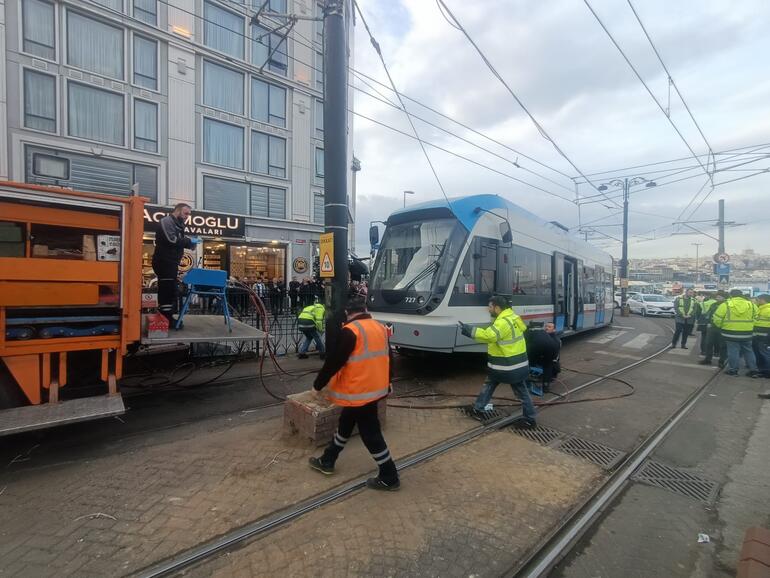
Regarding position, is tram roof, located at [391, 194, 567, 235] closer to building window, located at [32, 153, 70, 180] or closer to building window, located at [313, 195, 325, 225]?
building window, located at [32, 153, 70, 180]

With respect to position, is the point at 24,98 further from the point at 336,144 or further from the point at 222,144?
the point at 336,144

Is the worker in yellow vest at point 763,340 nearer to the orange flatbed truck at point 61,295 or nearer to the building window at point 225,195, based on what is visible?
the orange flatbed truck at point 61,295

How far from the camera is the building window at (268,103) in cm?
2175

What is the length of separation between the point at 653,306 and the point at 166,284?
1114 inches

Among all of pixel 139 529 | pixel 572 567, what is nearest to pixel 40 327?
pixel 139 529

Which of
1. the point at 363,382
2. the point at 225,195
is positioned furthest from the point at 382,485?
the point at 225,195

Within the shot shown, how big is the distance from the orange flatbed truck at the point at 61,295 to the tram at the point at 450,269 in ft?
13.2

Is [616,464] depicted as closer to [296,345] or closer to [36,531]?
[36,531]

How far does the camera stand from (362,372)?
3.49 meters

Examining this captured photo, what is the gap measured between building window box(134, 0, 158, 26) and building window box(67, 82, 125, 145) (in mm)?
3711

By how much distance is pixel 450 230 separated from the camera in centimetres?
713

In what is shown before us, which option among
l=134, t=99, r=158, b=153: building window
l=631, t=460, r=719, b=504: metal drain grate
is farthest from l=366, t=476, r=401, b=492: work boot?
l=134, t=99, r=158, b=153: building window

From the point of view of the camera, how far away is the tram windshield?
6977 mm

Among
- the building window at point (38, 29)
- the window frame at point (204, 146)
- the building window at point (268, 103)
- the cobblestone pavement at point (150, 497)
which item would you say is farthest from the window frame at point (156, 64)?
the cobblestone pavement at point (150, 497)
